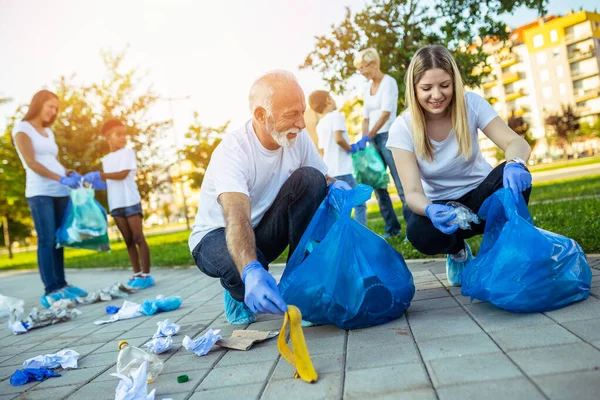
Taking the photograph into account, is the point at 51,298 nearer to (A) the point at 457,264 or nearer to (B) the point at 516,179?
(A) the point at 457,264

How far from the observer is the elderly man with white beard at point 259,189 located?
8.71 ft

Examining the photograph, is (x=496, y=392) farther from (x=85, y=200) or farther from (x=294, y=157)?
(x=85, y=200)

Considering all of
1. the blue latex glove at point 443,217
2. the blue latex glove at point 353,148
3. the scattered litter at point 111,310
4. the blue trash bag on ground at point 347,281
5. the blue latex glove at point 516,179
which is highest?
the blue latex glove at point 353,148

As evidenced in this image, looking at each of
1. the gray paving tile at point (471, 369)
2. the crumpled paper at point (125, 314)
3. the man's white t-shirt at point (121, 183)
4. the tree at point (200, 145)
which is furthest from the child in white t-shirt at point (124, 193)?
the tree at point (200, 145)

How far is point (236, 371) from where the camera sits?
2.21 m

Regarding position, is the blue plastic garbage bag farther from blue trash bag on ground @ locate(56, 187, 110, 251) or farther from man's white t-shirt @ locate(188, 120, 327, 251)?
blue trash bag on ground @ locate(56, 187, 110, 251)

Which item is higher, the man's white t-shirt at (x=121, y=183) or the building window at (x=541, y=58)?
the building window at (x=541, y=58)

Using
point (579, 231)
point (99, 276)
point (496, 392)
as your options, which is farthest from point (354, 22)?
point (496, 392)

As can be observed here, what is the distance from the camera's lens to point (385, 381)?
183 cm

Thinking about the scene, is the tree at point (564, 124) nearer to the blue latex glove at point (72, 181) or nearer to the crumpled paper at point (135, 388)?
the blue latex glove at point (72, 181)

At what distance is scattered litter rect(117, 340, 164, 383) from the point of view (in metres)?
2.24

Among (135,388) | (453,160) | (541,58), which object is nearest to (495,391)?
(135,388)

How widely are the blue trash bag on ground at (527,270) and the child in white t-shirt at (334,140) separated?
11.0ft

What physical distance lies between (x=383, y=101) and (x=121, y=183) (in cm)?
285
